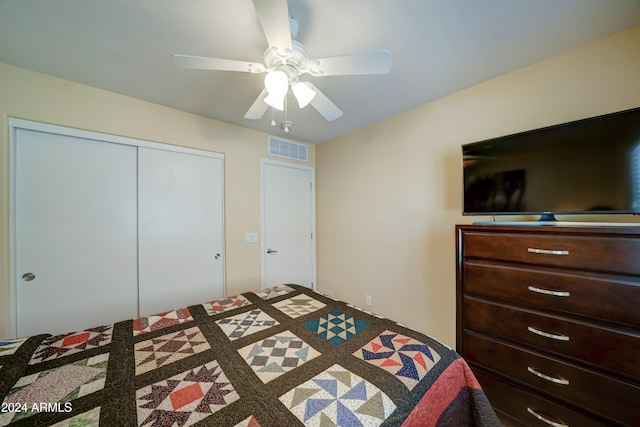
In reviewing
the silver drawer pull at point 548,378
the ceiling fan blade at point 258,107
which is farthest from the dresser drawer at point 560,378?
the ceiling fan blade at point 258,107

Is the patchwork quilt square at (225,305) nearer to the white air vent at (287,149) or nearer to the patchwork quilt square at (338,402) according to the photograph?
the patchwork quilt square at (338,402)

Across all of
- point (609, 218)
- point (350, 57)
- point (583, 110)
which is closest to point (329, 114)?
point (350, 57)

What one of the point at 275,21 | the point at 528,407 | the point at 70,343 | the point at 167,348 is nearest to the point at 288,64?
the point at 275,21

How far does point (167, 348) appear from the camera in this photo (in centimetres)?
106

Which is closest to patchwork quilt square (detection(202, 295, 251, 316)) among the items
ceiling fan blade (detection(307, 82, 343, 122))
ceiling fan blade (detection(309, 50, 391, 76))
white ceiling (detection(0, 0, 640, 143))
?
ceiling fan blade (detection(307, 82, 343, 122))

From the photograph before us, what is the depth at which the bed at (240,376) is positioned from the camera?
0.70m

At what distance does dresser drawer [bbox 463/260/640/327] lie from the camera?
0.96 metres

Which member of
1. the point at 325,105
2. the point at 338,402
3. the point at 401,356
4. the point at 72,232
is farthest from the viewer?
the point at 72,232

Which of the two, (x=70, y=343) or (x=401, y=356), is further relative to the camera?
(x=70, y=343)

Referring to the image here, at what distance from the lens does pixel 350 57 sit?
1.07m

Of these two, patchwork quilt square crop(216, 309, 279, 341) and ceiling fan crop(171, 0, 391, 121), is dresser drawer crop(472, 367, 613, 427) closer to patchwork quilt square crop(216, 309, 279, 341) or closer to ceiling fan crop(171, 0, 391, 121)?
patchwork quilt square crop(216, 309, 279, 341)

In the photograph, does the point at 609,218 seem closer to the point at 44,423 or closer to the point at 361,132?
the point at 361,132

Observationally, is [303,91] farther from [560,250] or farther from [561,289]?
[561,289]

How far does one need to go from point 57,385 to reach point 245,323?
73 centimetres
